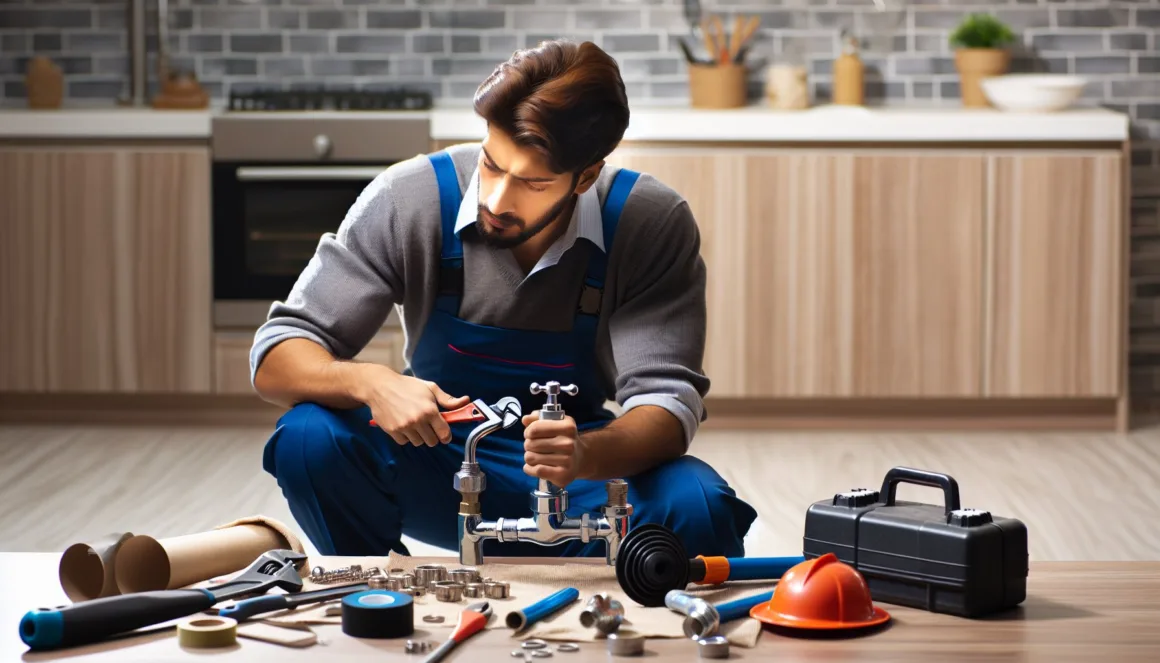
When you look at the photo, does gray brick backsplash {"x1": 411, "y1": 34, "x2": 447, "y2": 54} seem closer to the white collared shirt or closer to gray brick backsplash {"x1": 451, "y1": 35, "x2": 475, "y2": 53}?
gray brick backsplash {"x1": 451, "y1": 35, "x2": 475, "y2": 53}

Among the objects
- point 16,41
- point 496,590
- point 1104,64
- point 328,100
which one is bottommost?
point 496,590

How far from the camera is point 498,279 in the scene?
235 centimetres

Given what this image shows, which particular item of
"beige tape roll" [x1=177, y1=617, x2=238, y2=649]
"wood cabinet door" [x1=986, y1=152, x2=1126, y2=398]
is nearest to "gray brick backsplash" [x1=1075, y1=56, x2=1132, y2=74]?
"wood cabinet door" [x1=986, y1=152, x2=1126, y2=398]

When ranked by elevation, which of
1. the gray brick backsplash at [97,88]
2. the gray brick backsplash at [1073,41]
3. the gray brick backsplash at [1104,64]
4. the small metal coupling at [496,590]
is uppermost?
the gray brick backsplash at [1073,41]

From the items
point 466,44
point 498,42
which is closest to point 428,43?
point 466,44

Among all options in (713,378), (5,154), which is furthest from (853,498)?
(5,154)

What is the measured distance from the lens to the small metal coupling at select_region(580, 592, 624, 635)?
151cm

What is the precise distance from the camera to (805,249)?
4.66m

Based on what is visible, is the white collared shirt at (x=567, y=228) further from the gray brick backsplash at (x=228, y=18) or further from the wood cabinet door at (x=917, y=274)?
the gray brick backsplash at (x=228, y=18)

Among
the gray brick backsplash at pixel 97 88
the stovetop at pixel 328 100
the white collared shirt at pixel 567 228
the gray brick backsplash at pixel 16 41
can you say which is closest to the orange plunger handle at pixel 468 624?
the white collared shirt at pixel 567 228

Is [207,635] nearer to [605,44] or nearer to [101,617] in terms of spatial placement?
[101,617]

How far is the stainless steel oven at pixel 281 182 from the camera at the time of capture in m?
4.54

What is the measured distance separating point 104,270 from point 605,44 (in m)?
1.82

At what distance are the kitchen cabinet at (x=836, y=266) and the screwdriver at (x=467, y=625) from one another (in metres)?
3.15
